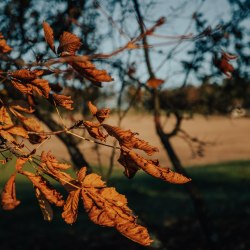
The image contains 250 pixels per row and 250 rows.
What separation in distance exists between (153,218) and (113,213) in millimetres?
7885

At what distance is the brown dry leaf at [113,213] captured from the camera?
38.8 inches

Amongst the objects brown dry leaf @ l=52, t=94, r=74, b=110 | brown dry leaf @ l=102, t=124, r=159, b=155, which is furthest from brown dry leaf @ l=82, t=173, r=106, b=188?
brown dry leaf @ l=52, t=94, r=74, b=110

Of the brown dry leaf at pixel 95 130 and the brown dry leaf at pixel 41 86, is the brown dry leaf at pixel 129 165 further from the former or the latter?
the brown dry leaf at pixel 41 86

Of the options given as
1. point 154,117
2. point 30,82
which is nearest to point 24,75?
point 30,82

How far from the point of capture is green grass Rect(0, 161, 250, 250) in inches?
274

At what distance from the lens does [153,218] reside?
8648mm

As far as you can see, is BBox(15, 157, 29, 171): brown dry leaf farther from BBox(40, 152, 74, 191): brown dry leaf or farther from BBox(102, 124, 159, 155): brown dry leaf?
BBox(102, 124, 159, 155): brown dry leaf

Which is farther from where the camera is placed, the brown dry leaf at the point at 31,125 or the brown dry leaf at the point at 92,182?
the brown dry leaf at the point at 31,125

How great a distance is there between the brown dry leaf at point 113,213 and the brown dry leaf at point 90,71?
290 mm

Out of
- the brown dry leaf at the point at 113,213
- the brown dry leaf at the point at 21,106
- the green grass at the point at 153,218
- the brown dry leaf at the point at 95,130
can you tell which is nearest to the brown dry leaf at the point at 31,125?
the brown dry leaf at the point at 21,106

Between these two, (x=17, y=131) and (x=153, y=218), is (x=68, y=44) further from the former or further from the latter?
(x=153, y=218)

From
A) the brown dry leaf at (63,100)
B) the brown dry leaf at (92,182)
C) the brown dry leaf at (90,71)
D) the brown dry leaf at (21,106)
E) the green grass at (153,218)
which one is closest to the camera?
the brown dry leaf at (90,71)

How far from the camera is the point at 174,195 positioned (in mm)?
11125

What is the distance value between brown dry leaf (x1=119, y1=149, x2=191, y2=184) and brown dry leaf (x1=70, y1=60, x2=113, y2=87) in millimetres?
224
